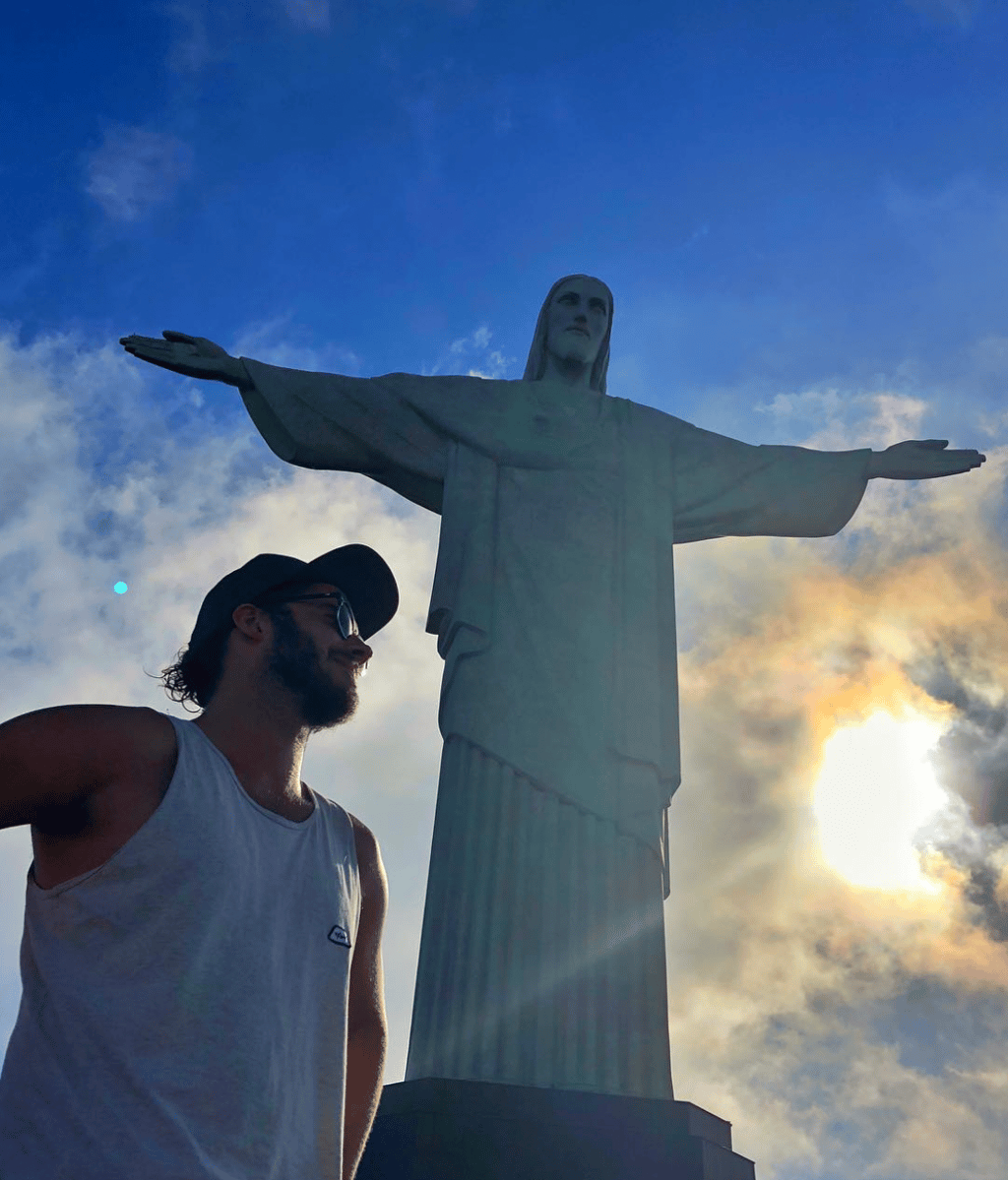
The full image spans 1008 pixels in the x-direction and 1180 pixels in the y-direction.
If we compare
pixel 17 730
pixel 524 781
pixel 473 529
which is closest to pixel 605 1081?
pixel 524 781

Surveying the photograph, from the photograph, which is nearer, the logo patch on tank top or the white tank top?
the white tank top

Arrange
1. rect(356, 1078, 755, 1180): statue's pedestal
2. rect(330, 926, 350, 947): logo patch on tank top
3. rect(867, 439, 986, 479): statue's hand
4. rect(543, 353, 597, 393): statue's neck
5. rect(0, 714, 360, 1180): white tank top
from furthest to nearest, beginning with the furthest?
rect(543, 353, 597, 393): statue's neck
rect(867, 439, 986, 479): statue's hand
rect(356, 1078, 755, 1180): statue's pedestal
rect(330, 926, 350, 947): logo patch on tank top
rect(0, 714, 360, 1180): white tank top

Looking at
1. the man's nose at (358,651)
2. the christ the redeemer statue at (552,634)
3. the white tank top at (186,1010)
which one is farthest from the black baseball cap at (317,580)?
the christ the redeemer statue at (552,634)

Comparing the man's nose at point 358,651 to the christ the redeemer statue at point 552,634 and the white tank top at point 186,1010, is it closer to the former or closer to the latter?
the white tank top at point 186,1010

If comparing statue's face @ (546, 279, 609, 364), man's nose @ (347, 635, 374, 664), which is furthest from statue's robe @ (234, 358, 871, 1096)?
man's nose @ (347, 635, 374, 664)

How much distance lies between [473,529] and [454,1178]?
320 centimetres

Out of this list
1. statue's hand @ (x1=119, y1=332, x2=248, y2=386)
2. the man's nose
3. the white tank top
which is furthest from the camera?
statue's hand @ (x1=119, y1=332, x2=248, y2=386)

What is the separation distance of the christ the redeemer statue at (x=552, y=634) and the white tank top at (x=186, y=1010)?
2.92 meters

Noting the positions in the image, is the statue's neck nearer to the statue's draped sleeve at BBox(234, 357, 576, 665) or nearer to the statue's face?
the statue's face

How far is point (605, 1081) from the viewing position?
4812mm

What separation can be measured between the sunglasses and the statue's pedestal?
7.87 feet

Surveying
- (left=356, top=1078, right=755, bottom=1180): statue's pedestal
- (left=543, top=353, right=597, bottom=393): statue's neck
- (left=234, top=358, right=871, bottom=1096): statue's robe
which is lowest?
(left=356, top=1078, right=755, bottom=1180): statue's pedestal

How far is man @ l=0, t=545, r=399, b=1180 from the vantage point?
5.91 feet

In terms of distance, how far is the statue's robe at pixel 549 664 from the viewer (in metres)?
4.99
